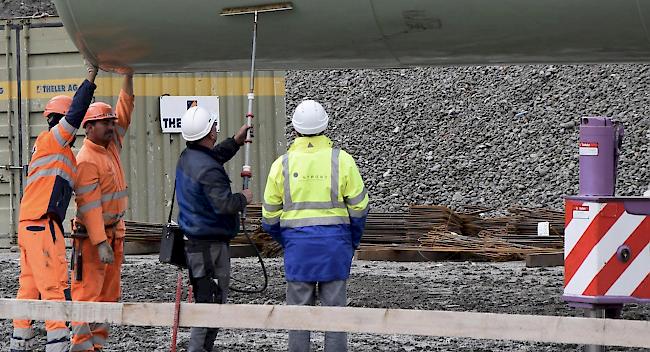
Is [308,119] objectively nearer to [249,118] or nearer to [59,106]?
[249,118]

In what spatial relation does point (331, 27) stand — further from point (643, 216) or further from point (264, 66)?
point (643, 216)

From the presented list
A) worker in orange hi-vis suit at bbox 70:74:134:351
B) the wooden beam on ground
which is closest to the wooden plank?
worker in orange hi-vis suit at bbox 70:74:134:351

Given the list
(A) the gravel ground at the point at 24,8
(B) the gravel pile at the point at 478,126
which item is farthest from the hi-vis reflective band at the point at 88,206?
(A) the gravel ground at the point at 24,8

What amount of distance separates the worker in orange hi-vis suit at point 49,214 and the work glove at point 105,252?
0.23 metres

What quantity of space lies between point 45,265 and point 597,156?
3420 mm

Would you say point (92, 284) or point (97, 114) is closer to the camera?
point (92, 284)

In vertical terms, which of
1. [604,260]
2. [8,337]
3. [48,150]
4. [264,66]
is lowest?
[8,337]

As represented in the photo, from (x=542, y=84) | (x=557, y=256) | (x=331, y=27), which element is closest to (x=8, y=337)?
(x=331, y=27)

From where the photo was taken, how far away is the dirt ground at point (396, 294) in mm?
8875

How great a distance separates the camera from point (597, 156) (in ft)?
23.6

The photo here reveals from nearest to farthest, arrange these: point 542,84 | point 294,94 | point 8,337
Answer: point 8,337, point 542,84, point 294,94

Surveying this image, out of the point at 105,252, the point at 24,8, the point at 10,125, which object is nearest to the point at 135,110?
the point at 10,125

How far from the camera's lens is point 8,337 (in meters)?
9.43

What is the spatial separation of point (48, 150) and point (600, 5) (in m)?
3.51
